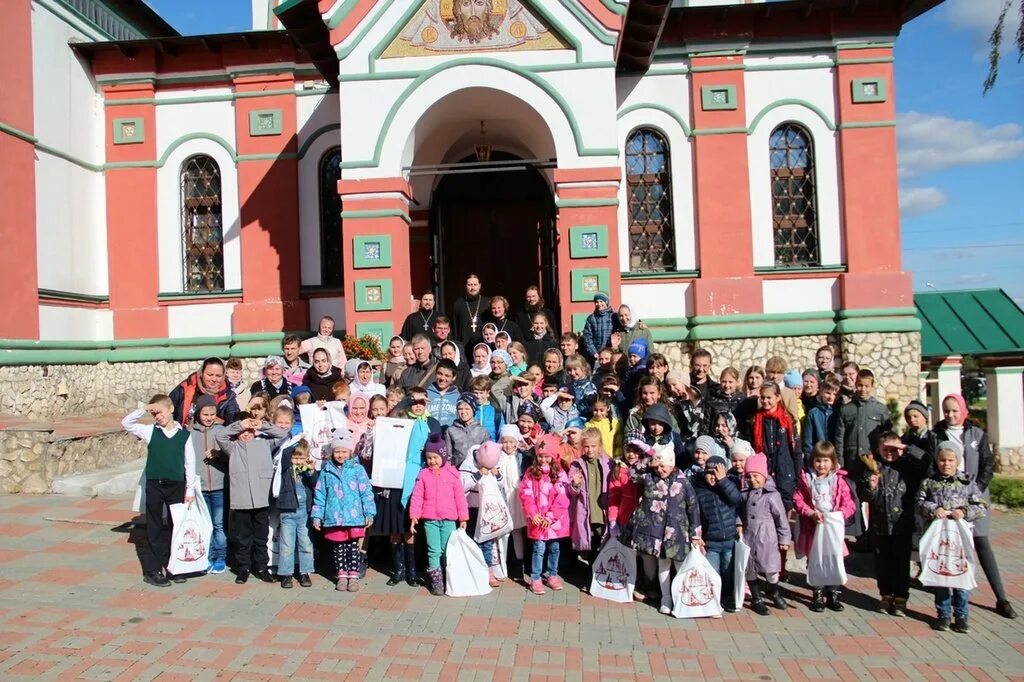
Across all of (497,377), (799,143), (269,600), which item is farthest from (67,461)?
(799,143)

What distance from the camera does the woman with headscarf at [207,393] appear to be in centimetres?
708

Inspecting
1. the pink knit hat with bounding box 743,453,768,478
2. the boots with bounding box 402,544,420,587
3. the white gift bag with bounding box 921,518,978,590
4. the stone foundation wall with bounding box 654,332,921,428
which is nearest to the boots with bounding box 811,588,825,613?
the white gift bag with bounding box 921,518,978,590

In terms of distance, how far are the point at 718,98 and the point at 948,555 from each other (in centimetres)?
919

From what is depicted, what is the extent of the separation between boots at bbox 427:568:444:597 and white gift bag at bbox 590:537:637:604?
121cm

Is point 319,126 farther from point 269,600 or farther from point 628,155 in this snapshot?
point 269,600

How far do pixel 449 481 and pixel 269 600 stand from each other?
1664 millimetres

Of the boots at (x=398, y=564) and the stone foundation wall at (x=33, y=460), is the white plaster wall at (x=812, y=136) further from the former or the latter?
the stone foundation wall at (x=33, y=460)

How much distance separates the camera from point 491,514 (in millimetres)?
6383

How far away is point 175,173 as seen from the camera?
13773 millimetres

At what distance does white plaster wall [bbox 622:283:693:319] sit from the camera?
13.0 m

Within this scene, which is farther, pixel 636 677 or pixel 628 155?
pixel 628 155

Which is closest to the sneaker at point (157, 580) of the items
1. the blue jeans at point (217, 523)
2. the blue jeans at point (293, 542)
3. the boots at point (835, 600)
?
the blue jeans at point (217, 523)

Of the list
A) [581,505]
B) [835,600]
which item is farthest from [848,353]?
[581,505]

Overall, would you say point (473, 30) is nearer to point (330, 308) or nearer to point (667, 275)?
point (667, 275)
